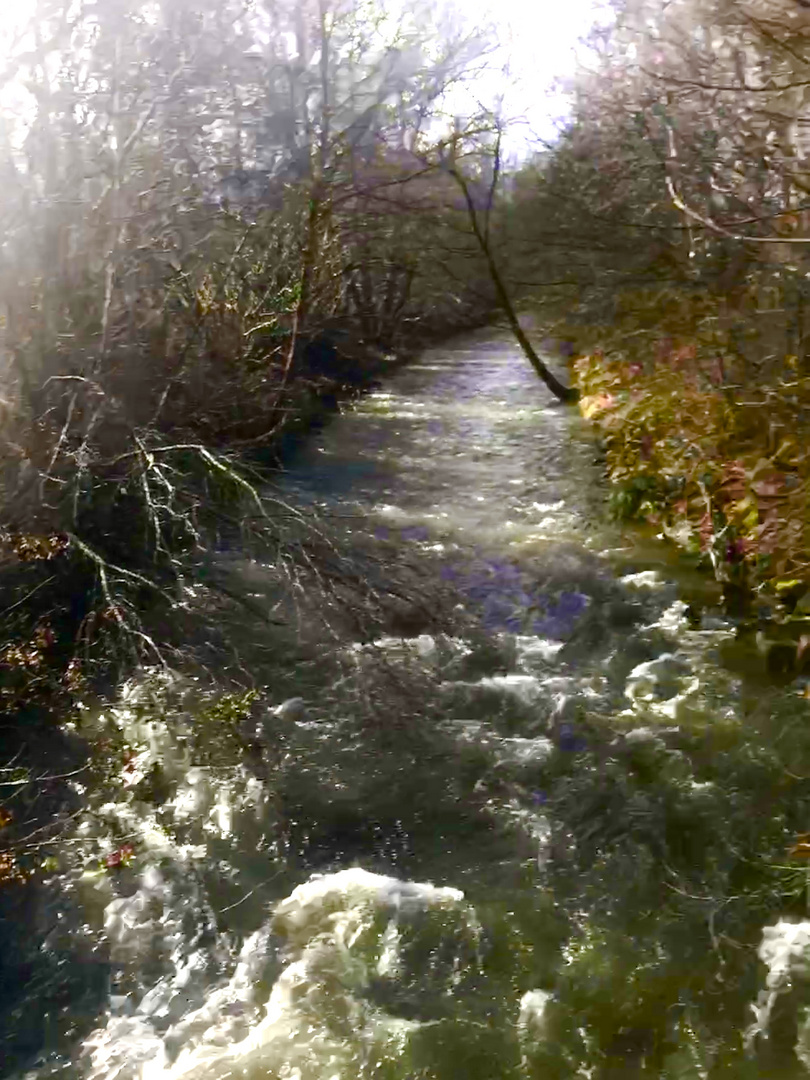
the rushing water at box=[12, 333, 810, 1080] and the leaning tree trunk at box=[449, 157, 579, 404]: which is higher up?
the leaning tree trunk at box=[449, 157, 579, 404]

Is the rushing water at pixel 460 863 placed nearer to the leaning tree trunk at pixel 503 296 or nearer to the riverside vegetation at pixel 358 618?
the riverside vegetation at pixel 358 618

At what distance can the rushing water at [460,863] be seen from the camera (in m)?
4.09

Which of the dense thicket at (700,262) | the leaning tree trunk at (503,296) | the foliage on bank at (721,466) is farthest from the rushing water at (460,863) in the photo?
the leaning tree trunk at (503,296)

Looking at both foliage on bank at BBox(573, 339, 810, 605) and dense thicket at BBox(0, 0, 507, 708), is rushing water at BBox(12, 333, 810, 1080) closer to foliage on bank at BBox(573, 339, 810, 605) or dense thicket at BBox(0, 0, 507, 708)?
foliage on bank at BBox(573, 339, 810, 605)

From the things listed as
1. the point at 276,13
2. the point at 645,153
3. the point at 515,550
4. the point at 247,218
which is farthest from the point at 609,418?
the point at 276,13

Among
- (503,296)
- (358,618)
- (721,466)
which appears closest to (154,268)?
(358,618)

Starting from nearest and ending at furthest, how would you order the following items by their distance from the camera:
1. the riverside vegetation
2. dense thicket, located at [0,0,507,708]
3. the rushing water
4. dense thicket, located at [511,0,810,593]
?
1. the rushing water
2. the riverside vegetation
3. dense thicket, located at [0,0,507,708]
4. dense thicket, located at [511,0,810,593]

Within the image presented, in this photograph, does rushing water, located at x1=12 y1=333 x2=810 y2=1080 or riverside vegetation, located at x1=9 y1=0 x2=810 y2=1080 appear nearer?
rushing water, located at x1=12 y1=333 x2=810 y2=1080

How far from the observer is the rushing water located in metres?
4.09

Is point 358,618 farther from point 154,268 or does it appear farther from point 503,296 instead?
point 503,296

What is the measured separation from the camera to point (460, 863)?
16.7ft

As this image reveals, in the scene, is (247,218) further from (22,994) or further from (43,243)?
(22,994)

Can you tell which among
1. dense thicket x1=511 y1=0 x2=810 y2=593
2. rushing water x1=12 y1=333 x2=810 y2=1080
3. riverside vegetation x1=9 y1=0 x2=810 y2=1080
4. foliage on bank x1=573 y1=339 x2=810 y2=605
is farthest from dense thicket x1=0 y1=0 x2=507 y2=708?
foliage on bank x1=573 y1=339 x2=810 y2=605

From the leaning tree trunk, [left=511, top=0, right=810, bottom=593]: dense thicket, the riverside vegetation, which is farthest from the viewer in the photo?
the leaning tree trunk
